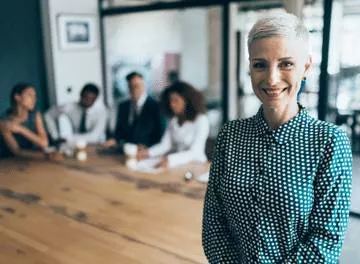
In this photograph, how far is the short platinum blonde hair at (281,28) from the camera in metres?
0.85

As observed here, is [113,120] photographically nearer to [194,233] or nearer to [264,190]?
[194,233]

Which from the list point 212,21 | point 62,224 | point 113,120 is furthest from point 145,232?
point 212,21

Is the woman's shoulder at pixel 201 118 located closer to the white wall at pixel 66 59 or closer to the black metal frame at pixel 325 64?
the black metal frame at pixel 325 64

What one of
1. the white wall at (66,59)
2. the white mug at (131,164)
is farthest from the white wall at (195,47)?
the white mug at (131,164)

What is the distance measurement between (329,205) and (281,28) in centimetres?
38

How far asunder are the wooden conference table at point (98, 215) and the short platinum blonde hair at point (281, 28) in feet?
3.43

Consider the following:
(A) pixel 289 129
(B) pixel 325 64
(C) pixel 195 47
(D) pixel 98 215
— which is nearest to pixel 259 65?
(A) pixel 289 129

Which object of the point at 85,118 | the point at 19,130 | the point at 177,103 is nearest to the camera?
the point at 177,103

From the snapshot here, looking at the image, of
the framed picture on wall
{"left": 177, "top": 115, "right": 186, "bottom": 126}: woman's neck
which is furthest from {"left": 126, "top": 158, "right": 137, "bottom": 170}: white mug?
the framed picture on wall

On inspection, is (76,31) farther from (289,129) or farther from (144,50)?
(289,129)

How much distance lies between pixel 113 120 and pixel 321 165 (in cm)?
309

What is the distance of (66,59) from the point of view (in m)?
4.76

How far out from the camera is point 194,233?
73.0 inches

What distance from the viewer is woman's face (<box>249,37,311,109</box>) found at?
33.8 inches
